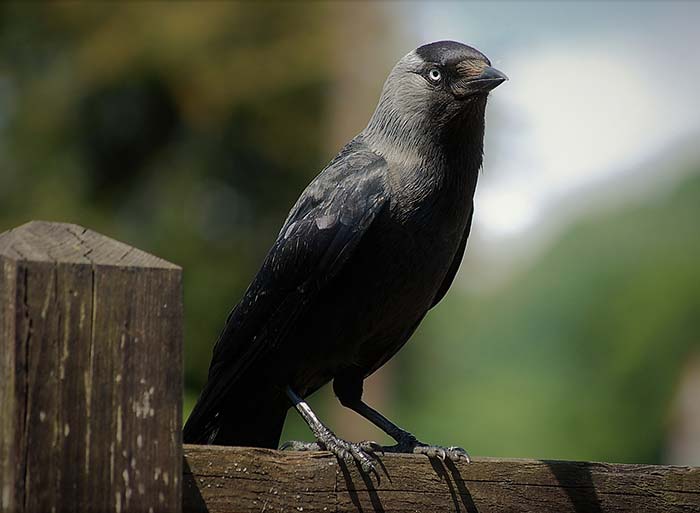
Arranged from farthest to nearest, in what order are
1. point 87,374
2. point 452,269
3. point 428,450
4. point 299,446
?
point 452,269
point 299,446
point 428,450
point 87,374

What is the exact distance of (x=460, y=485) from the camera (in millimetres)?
2270

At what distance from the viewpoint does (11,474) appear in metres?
1.62

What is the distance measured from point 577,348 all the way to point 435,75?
28.6 ft

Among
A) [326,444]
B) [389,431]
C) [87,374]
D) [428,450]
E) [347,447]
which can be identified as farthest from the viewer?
[389,431]

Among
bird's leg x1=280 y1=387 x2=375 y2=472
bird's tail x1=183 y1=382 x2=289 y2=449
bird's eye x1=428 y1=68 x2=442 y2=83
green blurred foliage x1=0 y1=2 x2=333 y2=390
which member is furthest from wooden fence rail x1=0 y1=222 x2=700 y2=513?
green blurred foliage x1=0 y1=2 x2=333 y2=390

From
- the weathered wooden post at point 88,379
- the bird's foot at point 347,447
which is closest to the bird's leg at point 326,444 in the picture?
the bird's foot at point 347,447

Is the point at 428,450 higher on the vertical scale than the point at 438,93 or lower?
lower

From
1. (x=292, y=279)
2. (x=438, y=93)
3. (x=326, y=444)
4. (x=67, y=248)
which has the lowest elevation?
(x=326, y=444)

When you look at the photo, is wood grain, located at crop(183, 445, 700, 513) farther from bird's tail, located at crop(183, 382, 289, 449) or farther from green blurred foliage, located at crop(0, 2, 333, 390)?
green blurred foliage, located at crop(0, 2, 333, 390)

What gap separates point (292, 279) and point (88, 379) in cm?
165

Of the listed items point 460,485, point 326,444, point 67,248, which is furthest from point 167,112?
point 67,248

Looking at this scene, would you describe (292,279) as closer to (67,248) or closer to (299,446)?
(299,446)

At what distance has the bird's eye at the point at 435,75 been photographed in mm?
3561

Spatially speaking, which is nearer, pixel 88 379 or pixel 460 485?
pixel 88 379
